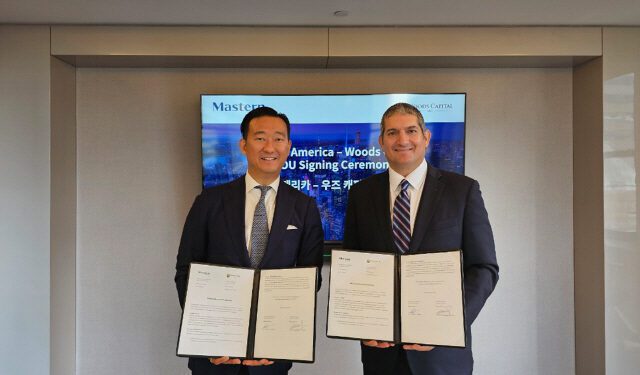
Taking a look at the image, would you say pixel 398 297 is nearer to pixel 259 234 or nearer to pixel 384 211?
pixel 384 211

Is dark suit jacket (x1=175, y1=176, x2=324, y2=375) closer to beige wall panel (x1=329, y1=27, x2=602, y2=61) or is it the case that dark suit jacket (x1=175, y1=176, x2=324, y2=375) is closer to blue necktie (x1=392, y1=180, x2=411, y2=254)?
blue necktie (x1=392, y1=180, x2=411, y2=254)

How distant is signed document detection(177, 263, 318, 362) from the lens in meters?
1.95

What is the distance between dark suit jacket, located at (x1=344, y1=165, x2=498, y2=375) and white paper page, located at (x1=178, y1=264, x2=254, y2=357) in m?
0.53

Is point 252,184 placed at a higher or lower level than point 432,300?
higher

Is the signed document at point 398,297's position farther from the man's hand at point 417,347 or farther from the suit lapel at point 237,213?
the suit lapel at point 237,213

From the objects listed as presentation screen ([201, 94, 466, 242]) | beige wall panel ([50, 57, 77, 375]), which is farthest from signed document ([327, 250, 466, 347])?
beige wall panel ([50, 57, 77, 375])

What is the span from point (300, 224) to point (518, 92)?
2136 millimetres

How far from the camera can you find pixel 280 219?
2154 millimetres

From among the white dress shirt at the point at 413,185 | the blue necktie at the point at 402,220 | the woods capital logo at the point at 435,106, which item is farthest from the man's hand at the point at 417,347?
the woods capital logo at the point at 435,106

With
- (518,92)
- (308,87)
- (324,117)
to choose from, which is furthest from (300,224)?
(518,92)

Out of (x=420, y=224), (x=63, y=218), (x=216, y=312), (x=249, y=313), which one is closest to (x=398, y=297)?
(x=420, y=224)

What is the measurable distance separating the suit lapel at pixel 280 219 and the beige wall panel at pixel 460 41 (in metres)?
1.32

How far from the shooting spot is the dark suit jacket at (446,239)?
1969 mm

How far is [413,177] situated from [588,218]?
188 centimetres
